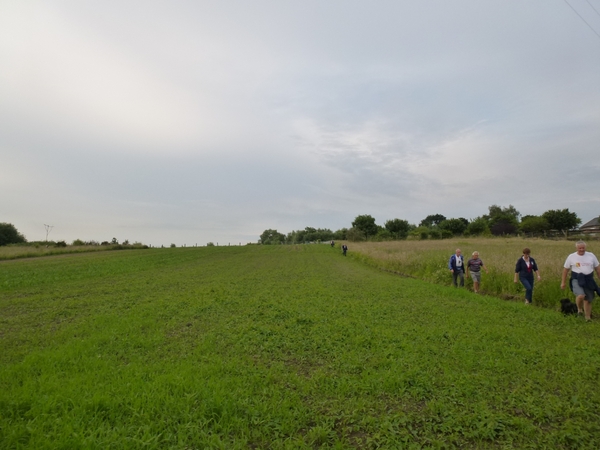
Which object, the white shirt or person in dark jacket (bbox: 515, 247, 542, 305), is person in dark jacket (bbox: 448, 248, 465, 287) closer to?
person in dark jacket (bbox: 515, 247, 542, 305)

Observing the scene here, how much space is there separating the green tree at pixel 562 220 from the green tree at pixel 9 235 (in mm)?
125298

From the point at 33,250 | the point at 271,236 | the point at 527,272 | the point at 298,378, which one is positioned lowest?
the point at 298,378

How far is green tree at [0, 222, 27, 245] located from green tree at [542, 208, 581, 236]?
125 m

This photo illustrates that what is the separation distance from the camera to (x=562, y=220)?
75.8 meters

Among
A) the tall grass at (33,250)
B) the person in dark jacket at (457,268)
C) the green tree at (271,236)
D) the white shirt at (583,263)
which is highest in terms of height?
the green tree at (271,236)

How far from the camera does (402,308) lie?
9875 millimetres

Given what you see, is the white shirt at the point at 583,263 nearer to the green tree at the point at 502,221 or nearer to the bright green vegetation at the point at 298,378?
the bright green vegetation at the point at 298,378

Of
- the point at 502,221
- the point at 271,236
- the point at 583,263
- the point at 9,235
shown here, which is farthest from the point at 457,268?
the point at 271,236

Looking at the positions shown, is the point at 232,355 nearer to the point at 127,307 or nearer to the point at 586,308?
the point at 127,307

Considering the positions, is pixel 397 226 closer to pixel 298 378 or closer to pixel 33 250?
pixel 33 250

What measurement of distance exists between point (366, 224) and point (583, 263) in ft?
319

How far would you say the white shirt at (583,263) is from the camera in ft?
27.6

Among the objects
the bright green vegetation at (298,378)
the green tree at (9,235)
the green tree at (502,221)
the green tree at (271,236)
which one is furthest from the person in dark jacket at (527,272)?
the green tree at (271,236)

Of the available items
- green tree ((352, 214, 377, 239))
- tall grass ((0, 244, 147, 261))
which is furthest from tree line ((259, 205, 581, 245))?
tall grass ((0, 244, 147, 261))
